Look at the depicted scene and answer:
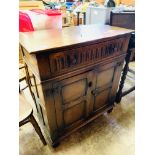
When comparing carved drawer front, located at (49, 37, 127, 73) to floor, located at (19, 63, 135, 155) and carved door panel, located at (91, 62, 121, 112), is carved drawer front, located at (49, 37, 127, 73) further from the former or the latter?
floor, located at (19, 63, 135, 155)

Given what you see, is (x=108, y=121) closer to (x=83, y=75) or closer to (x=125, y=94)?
(x=125, y=94)

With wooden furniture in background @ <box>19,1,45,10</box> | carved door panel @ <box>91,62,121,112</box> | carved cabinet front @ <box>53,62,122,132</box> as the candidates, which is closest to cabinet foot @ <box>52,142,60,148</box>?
carved cabinet front @ <box>53,62,122,132</box>

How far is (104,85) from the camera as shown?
1.33m

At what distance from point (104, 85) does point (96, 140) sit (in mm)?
550

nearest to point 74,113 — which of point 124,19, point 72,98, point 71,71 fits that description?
point 72,98

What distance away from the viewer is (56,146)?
131 cm

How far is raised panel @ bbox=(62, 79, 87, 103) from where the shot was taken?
103 cm

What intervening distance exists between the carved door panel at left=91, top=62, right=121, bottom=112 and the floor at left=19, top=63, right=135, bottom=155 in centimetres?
22

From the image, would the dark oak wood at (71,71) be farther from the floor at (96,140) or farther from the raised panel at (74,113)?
the floor at (96,140)

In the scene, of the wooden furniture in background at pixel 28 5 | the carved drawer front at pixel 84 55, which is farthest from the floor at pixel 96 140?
the wooden furniture in background at pixel 28 5

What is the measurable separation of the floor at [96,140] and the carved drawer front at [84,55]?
0.79m

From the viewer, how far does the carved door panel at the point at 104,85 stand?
1.21 metres
